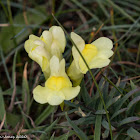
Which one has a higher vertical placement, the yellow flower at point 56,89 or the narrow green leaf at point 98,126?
the yellow flower at point 56,89

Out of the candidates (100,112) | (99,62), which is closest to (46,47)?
(99,62)

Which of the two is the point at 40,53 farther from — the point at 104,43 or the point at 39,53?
the point at 104,43

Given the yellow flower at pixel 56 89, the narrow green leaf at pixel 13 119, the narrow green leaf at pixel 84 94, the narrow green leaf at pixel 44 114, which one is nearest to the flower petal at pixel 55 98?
the yellow flower at pixel 56 89

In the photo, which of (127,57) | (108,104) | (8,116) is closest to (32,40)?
(108,104)

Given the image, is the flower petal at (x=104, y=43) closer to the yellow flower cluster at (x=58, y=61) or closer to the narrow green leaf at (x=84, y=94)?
the yellow flower cluster at (x=58, y=61)

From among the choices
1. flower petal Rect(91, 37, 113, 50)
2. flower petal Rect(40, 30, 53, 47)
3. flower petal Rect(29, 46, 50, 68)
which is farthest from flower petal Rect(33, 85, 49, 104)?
flower petal Rect(91, 37, 113, 50)
